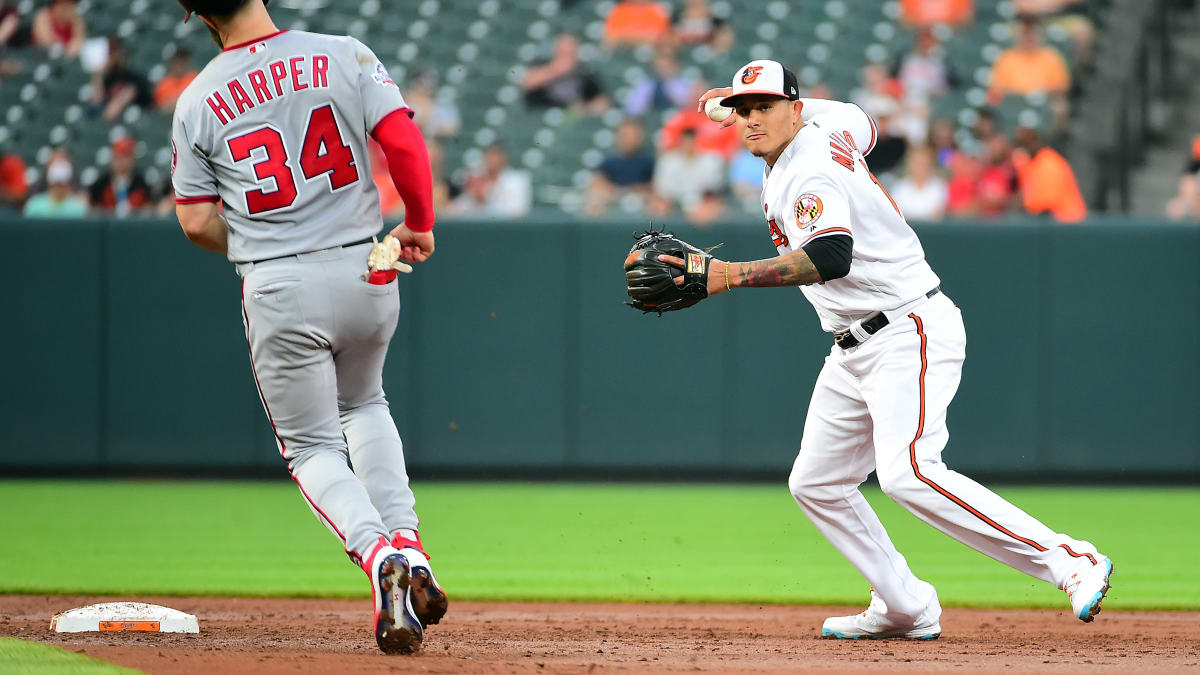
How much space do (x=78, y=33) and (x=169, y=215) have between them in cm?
361

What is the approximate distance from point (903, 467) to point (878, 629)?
0.67 metres

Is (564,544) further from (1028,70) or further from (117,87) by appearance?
(117,87)

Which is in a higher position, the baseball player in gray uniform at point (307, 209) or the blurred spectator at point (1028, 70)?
the blurred spectator at point (1028, 70)

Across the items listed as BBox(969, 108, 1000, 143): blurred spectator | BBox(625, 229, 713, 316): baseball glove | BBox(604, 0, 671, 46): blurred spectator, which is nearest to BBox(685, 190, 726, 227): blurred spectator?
BBox(969, 108, 1000, 143): blurred spectator

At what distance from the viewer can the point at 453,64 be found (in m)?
12.9

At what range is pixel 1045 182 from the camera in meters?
10.1

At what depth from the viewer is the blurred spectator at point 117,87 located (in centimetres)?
1200

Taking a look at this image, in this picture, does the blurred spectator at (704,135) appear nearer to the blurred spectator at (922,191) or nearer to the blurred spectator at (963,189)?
the blurred spectator at (922,191)

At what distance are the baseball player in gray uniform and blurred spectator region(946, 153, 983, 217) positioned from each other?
22.2 ft

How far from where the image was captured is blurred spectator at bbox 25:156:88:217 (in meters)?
10.2

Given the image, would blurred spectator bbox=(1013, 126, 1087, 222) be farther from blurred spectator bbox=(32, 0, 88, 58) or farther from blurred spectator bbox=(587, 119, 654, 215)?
blurred spectator bbox=(32, 0, 88, 58)

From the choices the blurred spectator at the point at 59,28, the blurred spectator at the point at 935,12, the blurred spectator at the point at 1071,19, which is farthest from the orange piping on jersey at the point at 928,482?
the blurred spectator at the point at 59,28

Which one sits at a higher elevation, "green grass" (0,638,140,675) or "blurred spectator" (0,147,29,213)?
"blurred spectator" (0,147,29,213)

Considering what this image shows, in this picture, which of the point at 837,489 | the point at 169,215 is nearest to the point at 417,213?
the point at 837,489
